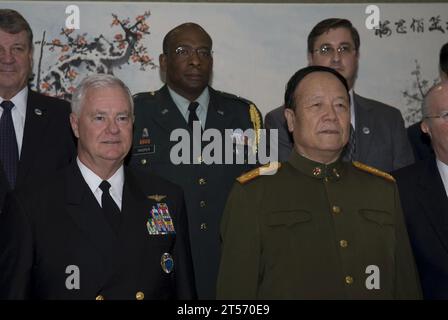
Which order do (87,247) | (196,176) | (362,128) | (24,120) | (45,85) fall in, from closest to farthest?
(87,247), (24,120), (196,176), (362,128), (45,85)

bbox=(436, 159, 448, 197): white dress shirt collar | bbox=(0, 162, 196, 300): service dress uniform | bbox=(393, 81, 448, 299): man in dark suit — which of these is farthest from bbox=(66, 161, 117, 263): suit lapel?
bbox=(436, 159, 448, 197): white dress shirt collar

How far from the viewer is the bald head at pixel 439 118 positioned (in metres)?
4.38

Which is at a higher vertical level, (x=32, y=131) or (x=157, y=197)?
(x=32, y=131)

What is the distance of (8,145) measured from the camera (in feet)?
15.0

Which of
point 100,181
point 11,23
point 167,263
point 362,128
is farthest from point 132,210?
point 362,128

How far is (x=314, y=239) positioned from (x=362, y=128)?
1686mm

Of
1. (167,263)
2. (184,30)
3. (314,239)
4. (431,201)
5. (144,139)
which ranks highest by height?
(184,30)

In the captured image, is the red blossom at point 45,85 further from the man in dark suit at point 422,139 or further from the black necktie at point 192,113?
the man in dark suit at point 422,139

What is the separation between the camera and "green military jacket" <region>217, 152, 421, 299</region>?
3.62m

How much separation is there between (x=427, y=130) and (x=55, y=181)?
226 centimetres

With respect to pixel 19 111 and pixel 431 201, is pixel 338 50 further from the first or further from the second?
pixel 19 111

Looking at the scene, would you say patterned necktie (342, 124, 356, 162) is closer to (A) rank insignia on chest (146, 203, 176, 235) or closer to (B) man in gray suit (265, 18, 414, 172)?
(B) man in gray suit (265, 18, 414, 172)

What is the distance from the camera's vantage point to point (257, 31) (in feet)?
20.3

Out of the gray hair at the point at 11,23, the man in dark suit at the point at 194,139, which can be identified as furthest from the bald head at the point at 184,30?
the gray hair at the point at 11,23
